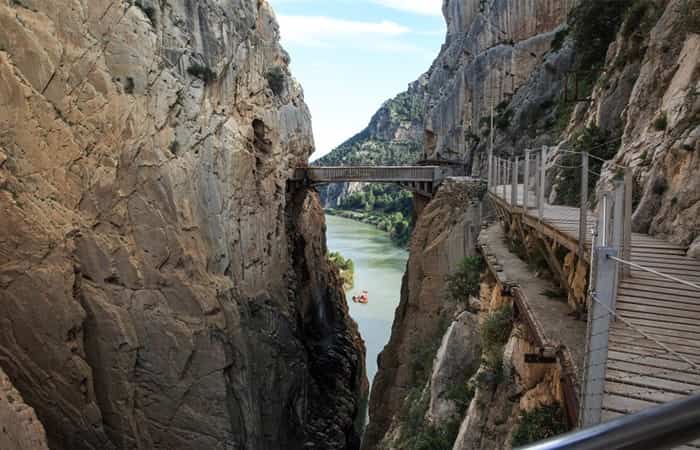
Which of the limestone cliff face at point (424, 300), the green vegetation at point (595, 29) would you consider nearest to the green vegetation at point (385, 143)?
the green vegetation at point (595, 29)

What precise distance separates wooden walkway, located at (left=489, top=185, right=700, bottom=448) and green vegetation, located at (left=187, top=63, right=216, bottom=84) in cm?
1438

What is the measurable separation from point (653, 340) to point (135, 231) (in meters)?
14.4

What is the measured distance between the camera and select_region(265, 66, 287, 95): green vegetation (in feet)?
66.7

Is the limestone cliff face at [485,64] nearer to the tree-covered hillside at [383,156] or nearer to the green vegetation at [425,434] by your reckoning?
the green vegetation at [425,434]

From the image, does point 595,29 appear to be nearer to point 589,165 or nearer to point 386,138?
point 589,165

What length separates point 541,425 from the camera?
4.48 m

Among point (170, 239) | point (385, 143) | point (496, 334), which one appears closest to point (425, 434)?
point (496, 334)

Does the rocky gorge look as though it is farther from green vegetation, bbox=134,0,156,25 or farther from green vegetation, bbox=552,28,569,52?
green vegetation, bbox=552,28,569,52

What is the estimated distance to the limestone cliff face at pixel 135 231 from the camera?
13.7 m

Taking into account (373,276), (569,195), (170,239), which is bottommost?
(373,276)

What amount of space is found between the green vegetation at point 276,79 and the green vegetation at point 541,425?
17.8m

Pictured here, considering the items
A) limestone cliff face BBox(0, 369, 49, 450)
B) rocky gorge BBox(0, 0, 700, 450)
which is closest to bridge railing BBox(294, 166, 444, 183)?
rocky gorge BBox(0, 0, 700, 450)

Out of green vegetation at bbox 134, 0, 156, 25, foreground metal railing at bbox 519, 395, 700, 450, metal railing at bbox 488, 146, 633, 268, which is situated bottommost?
foreground metal railing at bbox 519, 395, 700, 450

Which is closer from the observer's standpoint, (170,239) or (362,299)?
(170,239)
